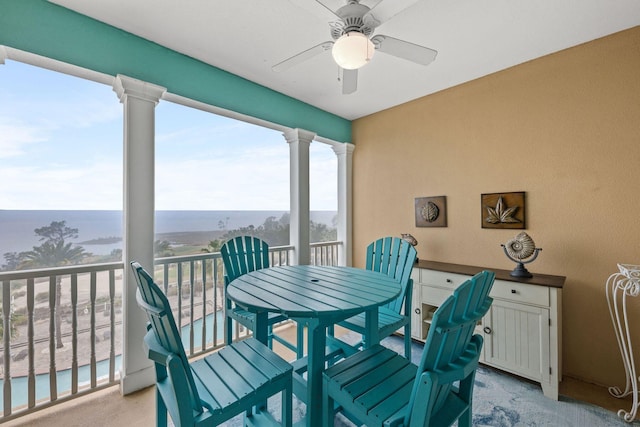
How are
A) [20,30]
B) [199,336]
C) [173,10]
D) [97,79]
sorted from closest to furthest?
1. [20,30]
2. [173,10]
3. [97,79]
4. [199,336]

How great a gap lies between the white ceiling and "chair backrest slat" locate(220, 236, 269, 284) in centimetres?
169

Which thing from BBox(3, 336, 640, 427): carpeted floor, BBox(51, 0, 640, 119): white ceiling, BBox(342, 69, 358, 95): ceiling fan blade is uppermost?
BBox(51, 0, 640, 119): white ceiling

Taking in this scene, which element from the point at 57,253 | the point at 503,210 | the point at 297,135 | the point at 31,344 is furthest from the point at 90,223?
the point at 503,210

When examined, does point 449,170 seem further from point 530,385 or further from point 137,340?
point 137,340

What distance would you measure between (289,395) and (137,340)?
1505mm

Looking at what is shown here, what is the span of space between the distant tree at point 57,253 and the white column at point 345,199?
2912 millimetres

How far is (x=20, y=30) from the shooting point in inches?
69.5

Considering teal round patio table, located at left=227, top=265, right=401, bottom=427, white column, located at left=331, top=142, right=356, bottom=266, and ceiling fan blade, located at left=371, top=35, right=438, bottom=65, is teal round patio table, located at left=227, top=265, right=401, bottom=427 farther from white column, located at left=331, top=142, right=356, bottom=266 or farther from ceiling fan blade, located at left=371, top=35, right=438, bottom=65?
white column, located at left=331, top=142, right=356, bottom=266

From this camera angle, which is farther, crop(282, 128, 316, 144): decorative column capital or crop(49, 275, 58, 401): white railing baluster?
crop(282, 128, 316, 144): decorative column capital

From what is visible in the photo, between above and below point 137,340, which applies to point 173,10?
above

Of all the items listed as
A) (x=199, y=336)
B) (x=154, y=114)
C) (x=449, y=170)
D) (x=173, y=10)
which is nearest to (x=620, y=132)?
(x=449, y=170)

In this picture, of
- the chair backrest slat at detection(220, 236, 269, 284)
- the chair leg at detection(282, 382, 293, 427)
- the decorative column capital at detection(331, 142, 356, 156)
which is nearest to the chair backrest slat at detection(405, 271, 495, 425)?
the chair leg at detection(282, 382, 293, 427)

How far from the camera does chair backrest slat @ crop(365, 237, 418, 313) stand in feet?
7.86

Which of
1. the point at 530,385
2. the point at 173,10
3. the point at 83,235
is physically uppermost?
the point at 173,10
